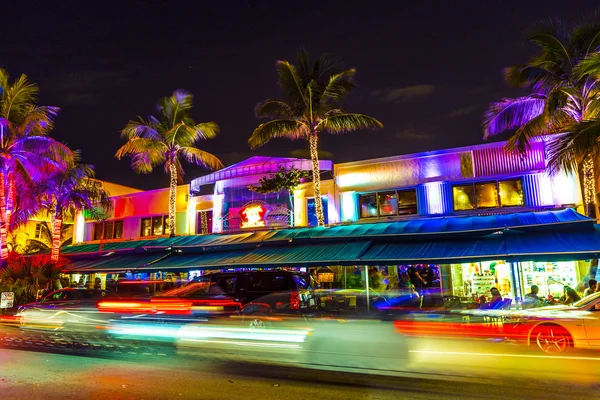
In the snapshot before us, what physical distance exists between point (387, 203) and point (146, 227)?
44.2 feet

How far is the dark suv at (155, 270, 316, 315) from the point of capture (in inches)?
445

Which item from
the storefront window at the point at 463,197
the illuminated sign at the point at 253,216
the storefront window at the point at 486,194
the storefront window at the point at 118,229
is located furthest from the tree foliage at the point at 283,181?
the storefront window at the point at 118,229

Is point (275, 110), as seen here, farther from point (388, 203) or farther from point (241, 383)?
point (241, 383)

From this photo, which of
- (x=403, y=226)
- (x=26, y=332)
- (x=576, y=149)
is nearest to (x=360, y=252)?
(x=403, y=226)

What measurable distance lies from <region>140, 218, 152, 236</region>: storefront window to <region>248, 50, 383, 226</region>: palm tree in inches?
344

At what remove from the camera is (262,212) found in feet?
65.5

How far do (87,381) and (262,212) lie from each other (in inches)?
515

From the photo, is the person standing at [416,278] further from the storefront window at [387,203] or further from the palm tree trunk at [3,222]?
the palm tree trunk at [3,222]

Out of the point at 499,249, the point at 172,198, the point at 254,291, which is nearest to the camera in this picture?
the point at 254,291

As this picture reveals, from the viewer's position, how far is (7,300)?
19016 millimetres

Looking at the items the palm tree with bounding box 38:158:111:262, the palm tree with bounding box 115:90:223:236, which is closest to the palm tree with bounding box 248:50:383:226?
the palm tree with bounding box 115:90:223:236

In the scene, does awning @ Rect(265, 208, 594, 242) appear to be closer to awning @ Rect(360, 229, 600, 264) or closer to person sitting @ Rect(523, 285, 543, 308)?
awning @ Rect(360, 229, 600, 264)

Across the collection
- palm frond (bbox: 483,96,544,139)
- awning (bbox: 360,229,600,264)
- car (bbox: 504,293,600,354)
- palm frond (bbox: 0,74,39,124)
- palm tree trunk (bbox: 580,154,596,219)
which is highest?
palm frond (bbox: 0,74,39,124)

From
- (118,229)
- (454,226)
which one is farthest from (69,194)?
(454,226)
